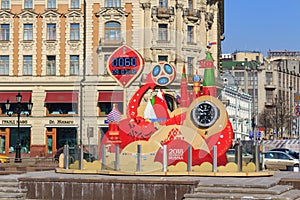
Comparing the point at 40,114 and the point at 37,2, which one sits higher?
the point at 37,2

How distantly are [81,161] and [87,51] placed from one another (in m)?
30.7

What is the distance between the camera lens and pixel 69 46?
182 feet

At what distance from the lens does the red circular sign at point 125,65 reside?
26.3 m

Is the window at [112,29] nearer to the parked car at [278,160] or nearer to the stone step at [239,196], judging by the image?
the parked car at [278,160]

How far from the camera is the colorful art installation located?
23.8 metres

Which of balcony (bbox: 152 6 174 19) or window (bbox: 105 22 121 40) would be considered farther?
balcony (bbox: 152 6 174 19)

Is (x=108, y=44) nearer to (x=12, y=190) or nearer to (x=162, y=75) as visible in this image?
(x=162, y=75)

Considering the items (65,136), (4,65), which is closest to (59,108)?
(65,136)

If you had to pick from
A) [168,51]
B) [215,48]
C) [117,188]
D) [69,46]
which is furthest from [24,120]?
[117,188]

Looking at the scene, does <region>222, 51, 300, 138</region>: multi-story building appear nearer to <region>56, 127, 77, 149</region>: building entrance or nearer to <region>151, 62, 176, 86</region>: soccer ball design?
<region>56, 127, 77, 149</region>: building entrance

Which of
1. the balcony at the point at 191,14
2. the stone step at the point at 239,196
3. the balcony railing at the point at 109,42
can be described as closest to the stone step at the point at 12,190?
the stone step at the point at 239,196

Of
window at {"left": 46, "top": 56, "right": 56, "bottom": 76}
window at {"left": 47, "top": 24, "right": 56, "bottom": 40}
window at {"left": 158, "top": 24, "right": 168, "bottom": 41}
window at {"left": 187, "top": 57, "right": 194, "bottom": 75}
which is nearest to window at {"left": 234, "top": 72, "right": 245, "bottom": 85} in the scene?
window at {"left": 158, "top": 24, "right": 168, "bottom": 41}

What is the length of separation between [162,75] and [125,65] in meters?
1.49

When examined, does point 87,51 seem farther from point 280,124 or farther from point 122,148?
point 280,124
